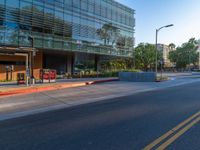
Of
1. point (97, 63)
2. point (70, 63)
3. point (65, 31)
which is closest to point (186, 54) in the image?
point (97, 63)

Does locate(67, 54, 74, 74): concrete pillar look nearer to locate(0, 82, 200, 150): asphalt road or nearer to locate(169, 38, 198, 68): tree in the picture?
locate(0, 82, 200, 150): asphalt road

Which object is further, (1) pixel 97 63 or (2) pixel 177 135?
(1) pixel 97 63

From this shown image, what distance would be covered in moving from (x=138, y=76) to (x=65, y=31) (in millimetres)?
11829

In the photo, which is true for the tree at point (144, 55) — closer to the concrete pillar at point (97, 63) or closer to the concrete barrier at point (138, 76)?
the concrete pillar at point (97, 63)

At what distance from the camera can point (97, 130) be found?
22.0 ft

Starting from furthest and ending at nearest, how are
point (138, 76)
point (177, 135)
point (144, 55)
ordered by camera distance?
point (144, 55), point (138, 76), point (177, 135)

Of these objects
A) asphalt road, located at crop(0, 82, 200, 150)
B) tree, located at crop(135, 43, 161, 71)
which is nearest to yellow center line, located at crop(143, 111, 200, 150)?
asphalt road, located at crop(0, 82, 200, 150)

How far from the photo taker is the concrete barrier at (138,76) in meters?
28.1

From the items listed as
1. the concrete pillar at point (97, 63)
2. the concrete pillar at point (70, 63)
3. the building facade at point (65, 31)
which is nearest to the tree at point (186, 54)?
the building facade at point (65, 31)

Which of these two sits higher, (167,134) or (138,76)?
(138,76)

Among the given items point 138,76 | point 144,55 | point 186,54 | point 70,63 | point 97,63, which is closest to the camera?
point 138,76

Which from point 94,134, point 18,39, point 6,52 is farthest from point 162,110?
point 18,39

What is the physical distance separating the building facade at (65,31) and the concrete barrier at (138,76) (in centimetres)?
851

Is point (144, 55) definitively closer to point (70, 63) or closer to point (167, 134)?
point (70, 63)
